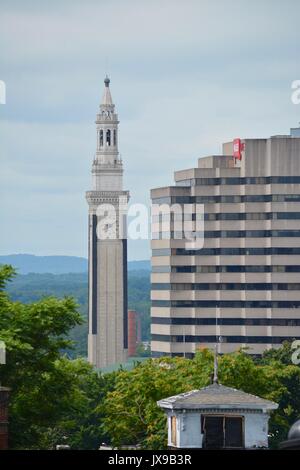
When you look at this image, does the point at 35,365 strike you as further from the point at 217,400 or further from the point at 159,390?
the point at 159,390

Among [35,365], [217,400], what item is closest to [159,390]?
[35,365]

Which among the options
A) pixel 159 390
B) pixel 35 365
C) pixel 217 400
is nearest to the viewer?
pixel 217 400

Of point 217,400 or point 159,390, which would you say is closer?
point 217,400

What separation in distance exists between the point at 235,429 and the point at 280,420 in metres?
63.7

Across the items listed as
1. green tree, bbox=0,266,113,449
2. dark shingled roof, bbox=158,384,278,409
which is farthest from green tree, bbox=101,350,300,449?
dark shingled roof, bbox=158,384,278,409

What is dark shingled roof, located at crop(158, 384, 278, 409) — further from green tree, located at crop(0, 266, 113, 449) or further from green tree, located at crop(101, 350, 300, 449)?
green tree, located at crop(101, 350, 300, 449)

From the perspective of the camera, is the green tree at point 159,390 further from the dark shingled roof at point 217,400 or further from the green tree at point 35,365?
the dark shingled roof at point 217,400

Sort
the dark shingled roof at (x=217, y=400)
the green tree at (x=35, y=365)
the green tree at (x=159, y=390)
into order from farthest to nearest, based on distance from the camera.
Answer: the green tree at (x=159, y=390) → the green tree at (x=35, y=365) → the dark shingled roof at (x=217, y=400)

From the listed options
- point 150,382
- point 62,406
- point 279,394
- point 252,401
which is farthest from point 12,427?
point 279,394

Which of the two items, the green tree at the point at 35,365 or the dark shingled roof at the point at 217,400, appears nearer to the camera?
the dark shingled roof at the point at 217,400

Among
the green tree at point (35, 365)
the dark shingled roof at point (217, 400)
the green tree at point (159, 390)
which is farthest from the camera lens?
the green tree at point (159, 390)

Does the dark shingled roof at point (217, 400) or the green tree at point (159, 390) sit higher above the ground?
the dark shingled roof at point (217, 400)

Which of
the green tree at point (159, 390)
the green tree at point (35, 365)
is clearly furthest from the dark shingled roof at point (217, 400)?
the green tree at point (159, 390)
